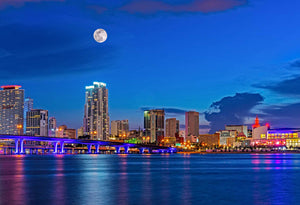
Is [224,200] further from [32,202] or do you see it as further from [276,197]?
[32,202]

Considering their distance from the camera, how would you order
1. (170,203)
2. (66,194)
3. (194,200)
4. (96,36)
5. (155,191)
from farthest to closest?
1. (96,36)
2. (155,191)
3. (66,194)
4. (194,200)
5. (170,203)

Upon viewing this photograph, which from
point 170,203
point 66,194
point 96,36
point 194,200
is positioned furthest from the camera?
point 96,36

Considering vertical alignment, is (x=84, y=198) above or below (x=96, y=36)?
below

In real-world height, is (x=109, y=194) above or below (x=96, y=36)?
below

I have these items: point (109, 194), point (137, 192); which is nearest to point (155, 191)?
point (137, 192)

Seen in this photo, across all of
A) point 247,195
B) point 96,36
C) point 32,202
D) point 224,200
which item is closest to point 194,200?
point 224,200

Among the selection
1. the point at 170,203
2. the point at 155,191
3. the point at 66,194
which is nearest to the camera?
the point at 170,203

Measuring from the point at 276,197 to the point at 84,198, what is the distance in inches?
610

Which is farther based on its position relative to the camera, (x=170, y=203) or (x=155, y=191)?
(x=155, y=191)

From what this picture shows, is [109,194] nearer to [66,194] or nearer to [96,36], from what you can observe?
[66,194]

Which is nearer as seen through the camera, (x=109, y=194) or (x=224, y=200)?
(x=224, y=200)

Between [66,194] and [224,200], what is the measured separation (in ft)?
43.3

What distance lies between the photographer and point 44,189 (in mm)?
44875

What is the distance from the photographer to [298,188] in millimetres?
46250
